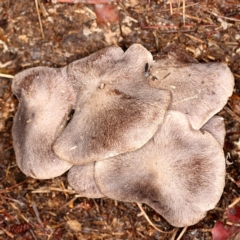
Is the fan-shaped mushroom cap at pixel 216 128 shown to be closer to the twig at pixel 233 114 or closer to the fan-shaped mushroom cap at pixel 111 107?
the twig at pixel 233 114

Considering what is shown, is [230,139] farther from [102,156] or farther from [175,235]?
[102,156]

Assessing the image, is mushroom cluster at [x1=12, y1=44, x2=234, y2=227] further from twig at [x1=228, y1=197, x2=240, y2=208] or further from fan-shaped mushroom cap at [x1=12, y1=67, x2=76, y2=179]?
Answer: twig at [x1=228, y1=197, x2=240, y2=208]

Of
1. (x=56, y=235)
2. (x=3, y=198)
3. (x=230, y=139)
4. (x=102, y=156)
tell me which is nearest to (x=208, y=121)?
(x=230, y=139)

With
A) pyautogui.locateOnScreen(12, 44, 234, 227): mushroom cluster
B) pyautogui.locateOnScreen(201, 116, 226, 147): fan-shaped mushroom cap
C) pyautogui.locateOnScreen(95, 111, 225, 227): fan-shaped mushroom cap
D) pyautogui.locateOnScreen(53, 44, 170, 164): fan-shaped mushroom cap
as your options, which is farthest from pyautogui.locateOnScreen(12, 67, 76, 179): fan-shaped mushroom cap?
pyautogui.locateOnScreen(201, 116, 226, 147): fan-shaped mushroom cap

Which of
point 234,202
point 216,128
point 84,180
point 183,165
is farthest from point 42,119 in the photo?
point 234,202

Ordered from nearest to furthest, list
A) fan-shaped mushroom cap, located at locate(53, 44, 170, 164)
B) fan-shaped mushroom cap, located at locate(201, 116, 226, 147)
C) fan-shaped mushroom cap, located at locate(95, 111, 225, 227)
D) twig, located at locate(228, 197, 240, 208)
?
fan-shaped mushroom cap, located at locate(53, 44, 170, 164) → fan-shaped mushroom cap, located at locate(95, 111, 225, 227) → fan-shaped mushroom cap, located at locate(201, 116, 226, 147) → twig, located at locate(228, 197, 240, 208)

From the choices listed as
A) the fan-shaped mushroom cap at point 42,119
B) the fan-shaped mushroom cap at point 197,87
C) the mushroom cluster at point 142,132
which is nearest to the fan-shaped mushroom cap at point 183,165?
the mushroom cluster at point 142,132

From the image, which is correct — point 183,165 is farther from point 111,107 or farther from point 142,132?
point 111,107
